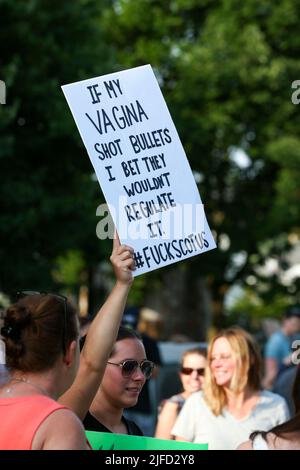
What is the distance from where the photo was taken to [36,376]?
3.15m

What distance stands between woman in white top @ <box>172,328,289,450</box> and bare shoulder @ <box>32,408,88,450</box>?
9.35 ft

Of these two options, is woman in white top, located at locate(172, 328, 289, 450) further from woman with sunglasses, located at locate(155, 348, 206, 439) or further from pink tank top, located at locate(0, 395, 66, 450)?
pink tank top, located at locate(0, 395, 66, 450)

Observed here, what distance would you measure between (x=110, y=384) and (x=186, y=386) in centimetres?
200

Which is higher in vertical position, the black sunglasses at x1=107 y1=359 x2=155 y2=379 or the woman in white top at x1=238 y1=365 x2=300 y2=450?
the black sunglasses at x1=107 y1=359 x2=155 y2=379

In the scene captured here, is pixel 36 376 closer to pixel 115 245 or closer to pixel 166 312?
pixel 115 245

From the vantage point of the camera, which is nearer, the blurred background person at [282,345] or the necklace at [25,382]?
the necklace at [25,382]

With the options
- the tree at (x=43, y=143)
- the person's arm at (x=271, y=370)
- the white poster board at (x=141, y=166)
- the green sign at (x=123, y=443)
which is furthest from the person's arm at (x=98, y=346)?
the tree at (x=43, y=143)

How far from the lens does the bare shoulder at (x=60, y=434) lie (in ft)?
9.23

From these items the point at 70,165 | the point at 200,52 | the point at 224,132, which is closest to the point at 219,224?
the point at 224,132

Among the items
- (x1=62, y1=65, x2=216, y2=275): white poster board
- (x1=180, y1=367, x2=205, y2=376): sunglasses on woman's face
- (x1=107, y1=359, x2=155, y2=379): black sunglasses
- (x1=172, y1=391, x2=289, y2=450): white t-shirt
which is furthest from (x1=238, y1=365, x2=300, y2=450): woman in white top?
(x1=180, y1=367, x2=205, y2=376): sunglasses on woman's face

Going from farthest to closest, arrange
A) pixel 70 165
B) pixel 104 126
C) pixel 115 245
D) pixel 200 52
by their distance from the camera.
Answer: pixel 200 52 → pixel 70 165 → pixel 104 126 → pixel 115 245

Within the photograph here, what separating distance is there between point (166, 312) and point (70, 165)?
10627 mm

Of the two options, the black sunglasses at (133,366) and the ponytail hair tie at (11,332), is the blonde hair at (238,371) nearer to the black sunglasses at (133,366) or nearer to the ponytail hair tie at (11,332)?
the black sunglasses at (133,366)

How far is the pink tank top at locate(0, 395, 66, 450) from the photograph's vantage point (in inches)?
113
